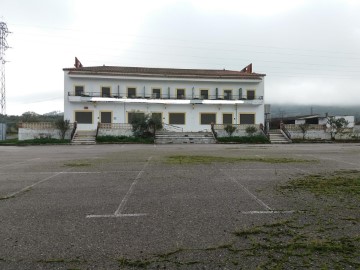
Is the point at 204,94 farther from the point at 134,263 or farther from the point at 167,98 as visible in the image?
the point at 134,263

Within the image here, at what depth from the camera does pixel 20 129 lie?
91.4ft

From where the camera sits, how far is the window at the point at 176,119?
3550 centimetres

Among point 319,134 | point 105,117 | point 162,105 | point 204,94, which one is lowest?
point 319,134

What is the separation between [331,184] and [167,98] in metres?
29.9

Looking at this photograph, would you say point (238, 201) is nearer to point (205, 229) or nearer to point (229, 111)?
point (205, 229)

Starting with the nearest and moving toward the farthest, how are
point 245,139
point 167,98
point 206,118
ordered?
point 245,139
point 167,98
point 206,118

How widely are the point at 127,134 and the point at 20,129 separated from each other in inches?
409

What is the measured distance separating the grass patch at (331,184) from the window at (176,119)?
91.0 ft

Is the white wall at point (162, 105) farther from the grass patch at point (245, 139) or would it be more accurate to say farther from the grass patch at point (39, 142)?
the grass patch at point (245, 139)

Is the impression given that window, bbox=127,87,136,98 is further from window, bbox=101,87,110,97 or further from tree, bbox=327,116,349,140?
tree, bbox=327,116,349,140

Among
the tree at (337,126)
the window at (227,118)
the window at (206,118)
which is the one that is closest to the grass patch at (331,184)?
the tree at (337,126)

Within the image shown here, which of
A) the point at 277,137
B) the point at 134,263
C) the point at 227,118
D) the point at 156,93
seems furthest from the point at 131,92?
the point at 134,263

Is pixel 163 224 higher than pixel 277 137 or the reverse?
the reverse

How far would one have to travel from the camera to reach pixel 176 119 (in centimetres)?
3559
